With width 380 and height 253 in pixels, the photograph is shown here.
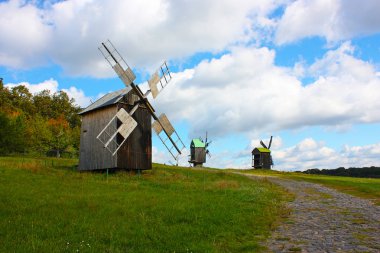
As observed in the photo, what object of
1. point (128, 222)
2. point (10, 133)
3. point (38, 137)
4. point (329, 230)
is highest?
point (38, 137)

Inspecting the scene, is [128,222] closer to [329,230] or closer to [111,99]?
[329,230]

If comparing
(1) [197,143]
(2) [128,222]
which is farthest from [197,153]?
(2) [128,222]

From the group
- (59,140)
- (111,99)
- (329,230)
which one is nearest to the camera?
(329,230)

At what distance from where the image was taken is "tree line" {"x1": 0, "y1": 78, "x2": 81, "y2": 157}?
176ft

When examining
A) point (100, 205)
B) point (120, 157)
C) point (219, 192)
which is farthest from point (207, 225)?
point (120, 157)

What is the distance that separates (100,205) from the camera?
14750 millimetres

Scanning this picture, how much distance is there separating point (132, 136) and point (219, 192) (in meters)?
14.1

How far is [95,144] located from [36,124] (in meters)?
34.0

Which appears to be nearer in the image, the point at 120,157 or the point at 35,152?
the point at 120,157

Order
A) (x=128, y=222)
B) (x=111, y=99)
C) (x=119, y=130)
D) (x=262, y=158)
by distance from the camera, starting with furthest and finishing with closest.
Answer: (x=262, y=158) → (x=111, y=99) → (x=119, y=130) → (x=128, y=222)

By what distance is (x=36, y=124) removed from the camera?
207ft

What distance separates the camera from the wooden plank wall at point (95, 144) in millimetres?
32312

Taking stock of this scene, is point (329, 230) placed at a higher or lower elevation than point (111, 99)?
lower

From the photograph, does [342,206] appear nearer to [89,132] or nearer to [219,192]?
[219,192]
